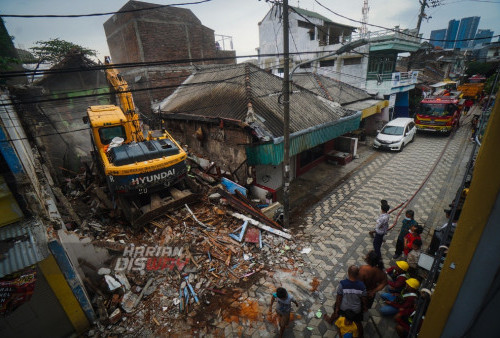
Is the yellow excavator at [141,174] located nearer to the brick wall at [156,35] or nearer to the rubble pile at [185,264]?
the rubble pile at [185,264]

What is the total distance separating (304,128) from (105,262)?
30.5 ft

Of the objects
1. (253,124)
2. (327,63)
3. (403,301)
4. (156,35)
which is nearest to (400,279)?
(403,301)

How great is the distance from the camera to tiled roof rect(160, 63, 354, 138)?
1056cm

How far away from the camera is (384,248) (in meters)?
8.03

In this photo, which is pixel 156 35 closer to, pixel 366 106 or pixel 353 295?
pixel 366 106

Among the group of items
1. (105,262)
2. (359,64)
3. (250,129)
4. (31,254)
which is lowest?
(105,262)

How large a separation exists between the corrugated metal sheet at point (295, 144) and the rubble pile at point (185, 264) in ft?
6.04

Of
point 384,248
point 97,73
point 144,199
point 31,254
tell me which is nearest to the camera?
point 31,254

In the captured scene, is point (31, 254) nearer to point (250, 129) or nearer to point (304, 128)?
point (250, 129)

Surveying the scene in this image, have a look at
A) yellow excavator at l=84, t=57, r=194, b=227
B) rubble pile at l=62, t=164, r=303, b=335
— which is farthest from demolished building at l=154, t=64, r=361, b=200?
yellow excavator at l=84, t=57, r=194, b=227

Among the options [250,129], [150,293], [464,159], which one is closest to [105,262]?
[150,293]

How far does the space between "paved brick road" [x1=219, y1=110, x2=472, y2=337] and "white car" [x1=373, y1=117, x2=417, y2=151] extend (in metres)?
0.66

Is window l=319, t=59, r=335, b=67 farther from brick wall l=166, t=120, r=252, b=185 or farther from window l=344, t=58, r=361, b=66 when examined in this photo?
brick wall l=166, t=120, r=252, b=185

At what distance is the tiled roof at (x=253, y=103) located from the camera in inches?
416
